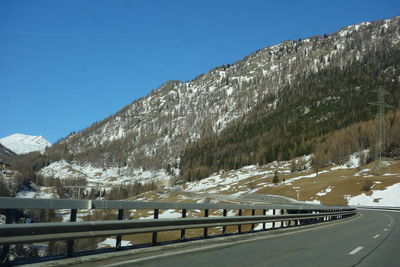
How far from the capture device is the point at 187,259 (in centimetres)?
949

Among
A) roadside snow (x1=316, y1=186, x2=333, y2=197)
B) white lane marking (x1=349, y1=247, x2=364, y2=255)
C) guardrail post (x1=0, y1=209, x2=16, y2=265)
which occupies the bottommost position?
white lane marking (x1=349, y1=247, x2=364, y2=255)

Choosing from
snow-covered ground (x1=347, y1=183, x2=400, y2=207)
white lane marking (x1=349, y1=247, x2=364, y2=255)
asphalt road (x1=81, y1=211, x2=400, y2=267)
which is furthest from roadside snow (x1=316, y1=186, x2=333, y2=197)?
white lane marking (x1=349, y1=247, x2=364, y2=255)

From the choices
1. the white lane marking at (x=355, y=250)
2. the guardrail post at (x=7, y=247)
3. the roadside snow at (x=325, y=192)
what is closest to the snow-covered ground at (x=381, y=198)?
the roadside snow at (x=325, y=192)

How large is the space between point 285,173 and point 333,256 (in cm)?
14733

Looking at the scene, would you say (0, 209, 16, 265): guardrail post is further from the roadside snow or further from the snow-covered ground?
the roadside snow

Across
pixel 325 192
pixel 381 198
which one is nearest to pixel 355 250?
pixel 381 198

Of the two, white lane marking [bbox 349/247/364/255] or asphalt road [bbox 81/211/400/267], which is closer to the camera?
asphalt road [bbox 81/211/400/267]

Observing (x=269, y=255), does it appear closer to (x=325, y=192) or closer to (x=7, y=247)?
(x=7, y=247)

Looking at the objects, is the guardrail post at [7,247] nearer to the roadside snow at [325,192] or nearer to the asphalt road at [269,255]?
the asphalt road at [269,255]

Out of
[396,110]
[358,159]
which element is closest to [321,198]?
[358,159]

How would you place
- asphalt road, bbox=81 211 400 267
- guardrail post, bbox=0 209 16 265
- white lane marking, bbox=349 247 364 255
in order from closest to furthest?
guardrail post, bbox=0 209 16 265, asphalt road, bbox=81 211 400 267, white lane marking, bbox=349 247 364 255

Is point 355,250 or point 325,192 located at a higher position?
point 325,192

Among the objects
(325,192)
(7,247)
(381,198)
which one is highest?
(325,192)

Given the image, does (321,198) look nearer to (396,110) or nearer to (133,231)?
(133,231)
